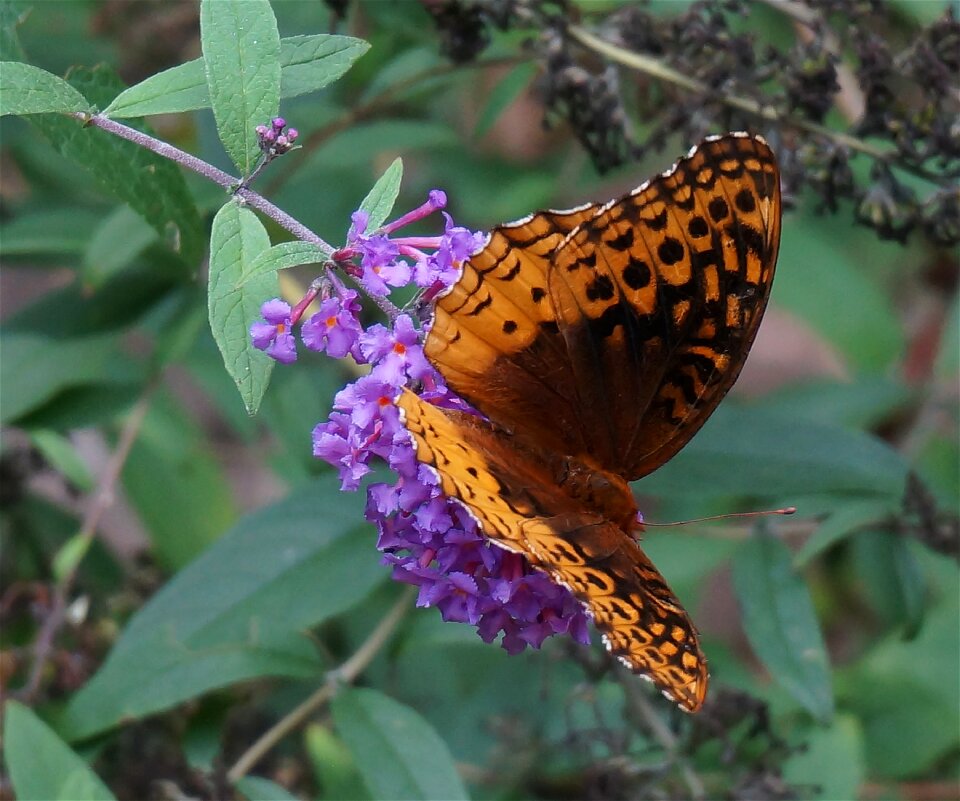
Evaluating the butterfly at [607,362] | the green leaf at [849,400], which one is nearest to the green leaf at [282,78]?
the butterfly at [607,362]

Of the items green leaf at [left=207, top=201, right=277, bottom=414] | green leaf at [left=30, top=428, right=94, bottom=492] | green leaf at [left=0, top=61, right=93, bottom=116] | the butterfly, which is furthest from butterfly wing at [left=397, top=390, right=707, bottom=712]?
green leaf at [left=30, top=428, right=94, bottom=492]

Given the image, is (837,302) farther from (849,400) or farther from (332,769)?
(332,769)

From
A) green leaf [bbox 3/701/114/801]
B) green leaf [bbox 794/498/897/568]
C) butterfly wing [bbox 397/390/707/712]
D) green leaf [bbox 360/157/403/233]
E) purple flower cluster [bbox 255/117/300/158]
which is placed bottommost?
green leaf [bbox 3/701/114/801]

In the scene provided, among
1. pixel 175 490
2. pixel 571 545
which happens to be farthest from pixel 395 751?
pixel 175 490

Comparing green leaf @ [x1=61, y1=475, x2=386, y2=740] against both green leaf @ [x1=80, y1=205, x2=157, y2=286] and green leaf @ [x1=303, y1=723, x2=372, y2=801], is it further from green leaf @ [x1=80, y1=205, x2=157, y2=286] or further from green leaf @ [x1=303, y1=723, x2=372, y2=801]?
green leaf @ [x1=80, y1=205, x2=157, y2=286]

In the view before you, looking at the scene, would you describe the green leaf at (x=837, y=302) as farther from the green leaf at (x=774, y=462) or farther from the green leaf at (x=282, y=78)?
the green leaf at (x=282, y=78)
